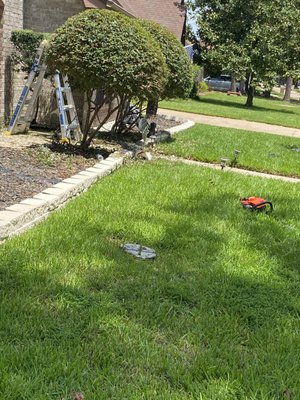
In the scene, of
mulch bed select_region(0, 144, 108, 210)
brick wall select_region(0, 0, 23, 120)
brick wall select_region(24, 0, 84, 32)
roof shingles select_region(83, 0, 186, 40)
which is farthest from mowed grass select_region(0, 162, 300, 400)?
roof shingles select_region(83, 0, 186, 40)

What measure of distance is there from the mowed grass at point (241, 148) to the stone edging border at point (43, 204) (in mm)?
2877

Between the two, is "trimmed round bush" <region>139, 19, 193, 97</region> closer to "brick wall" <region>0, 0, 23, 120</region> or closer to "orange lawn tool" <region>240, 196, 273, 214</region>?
"brick wall" <region>0, 0, 23, 120</region>

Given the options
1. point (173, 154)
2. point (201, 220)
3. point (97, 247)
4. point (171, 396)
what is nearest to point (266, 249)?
point (201, 220)

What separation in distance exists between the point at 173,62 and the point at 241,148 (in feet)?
7.35

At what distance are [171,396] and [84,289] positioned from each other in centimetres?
114

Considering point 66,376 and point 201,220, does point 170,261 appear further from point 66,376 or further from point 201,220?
point 66,376

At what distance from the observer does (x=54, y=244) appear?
397cm

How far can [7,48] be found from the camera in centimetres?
939

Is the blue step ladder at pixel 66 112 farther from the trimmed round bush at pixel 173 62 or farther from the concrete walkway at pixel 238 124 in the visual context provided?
the concrete walkway at pixel 238 124

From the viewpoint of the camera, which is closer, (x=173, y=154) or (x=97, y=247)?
(x=97, y=247)

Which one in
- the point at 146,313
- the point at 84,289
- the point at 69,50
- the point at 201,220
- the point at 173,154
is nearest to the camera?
the point at 146,313

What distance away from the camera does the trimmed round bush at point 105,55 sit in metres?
7.27

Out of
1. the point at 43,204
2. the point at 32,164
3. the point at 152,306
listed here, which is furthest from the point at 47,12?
the point at 152,306

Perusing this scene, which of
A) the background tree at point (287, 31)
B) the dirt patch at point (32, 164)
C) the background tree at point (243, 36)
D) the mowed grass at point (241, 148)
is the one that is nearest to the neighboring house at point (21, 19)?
the dirt patch at point (32, 164)
